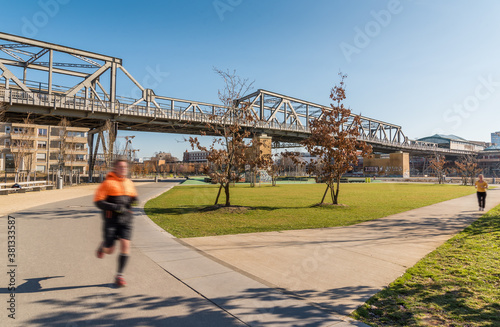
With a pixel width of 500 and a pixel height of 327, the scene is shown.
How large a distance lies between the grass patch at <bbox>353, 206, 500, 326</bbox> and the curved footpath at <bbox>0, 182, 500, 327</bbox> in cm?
24

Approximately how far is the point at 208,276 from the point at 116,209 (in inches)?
71.2

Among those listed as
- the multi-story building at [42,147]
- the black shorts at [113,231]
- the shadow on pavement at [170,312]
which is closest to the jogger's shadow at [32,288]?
the shadow on pavement at [170,312]

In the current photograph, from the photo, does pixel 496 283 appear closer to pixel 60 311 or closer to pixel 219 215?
pixel 60 311

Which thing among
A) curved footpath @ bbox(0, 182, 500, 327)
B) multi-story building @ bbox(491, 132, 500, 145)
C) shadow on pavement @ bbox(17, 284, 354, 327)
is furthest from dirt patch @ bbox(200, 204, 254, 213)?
multi-story building @ bbox(491, 132, 500, 145)

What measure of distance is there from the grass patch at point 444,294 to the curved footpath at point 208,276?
24cm

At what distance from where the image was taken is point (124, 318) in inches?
129

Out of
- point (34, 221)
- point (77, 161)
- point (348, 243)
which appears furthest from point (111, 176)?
point (77, 161)

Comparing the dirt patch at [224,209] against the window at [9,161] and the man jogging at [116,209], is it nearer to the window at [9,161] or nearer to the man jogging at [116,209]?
the man jogging at [116,209]

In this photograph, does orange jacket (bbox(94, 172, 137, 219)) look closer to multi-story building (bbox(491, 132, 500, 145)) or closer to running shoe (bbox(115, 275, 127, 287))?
running shoe (bbox(115, 275, 127, 287))

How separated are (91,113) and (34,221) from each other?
114 feet

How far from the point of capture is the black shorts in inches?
176

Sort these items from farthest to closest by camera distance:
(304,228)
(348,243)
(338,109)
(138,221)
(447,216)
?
(338,109), (447,216), (138,221), (304,228), (348,243)

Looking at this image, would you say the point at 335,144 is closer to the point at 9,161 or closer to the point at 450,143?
the point at 9,161

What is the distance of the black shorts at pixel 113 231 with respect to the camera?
4.48m
